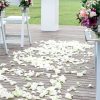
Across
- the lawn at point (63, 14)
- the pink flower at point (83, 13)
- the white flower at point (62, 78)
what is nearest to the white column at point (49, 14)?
the lawn at point (63, 14)

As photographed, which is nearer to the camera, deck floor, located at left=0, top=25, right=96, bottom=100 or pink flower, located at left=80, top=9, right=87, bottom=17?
pink flower, located at left=80, top=9, right=87, bottom=17

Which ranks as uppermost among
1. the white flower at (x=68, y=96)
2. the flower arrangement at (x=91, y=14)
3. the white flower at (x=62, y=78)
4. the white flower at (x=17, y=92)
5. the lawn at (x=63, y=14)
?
the flower arrangement at (x=91, y=14)

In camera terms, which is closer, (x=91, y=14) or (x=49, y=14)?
(x=91, y=14)

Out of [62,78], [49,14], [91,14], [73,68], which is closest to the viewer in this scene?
[91,14]

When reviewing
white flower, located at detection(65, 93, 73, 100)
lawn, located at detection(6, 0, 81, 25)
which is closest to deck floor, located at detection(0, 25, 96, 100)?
white flower, located at detection(65, 93, 73, 100)

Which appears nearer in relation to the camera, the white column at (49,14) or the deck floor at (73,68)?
the deck floor at (73,68)

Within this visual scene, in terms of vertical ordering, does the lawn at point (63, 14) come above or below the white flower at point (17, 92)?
above

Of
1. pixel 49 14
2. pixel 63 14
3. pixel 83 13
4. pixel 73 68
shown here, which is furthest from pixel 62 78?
pixel 63 14

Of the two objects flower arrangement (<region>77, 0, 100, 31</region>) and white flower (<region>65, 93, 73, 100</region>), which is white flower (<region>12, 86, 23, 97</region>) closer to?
white flower (<region>65, 93, 73, 100</region>)

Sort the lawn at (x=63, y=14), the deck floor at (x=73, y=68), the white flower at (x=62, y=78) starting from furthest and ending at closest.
→ the lawn at (x=63, y=14)
the white flower at (x=62, y=78)
the deck floor at (x=73, y=68)

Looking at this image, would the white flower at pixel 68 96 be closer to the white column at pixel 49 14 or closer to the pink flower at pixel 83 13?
the pink flower at pixel 83 13

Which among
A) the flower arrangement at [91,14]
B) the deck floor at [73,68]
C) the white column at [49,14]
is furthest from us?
the white column at [49,14]

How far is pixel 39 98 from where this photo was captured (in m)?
3.60

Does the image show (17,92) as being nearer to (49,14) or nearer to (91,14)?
(91,14)
